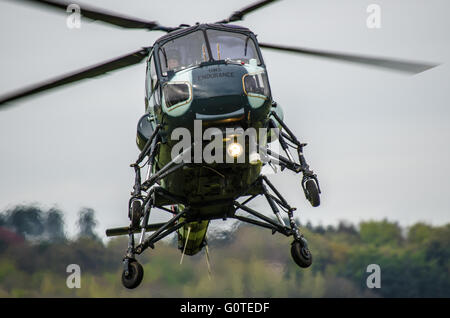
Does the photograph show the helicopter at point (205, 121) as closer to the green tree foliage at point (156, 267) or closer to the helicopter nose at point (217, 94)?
the helicopter nose at point (217, 94)

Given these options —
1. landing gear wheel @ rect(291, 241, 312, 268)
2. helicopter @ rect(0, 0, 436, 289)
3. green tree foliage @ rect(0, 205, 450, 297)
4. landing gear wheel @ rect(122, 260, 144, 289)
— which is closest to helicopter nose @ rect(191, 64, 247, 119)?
helicopter @ rect(0, 0, 436, 289)

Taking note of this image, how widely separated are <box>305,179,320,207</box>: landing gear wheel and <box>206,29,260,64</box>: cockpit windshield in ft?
6.80

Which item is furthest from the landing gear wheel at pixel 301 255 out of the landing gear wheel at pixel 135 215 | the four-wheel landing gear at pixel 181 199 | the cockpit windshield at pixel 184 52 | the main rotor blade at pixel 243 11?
the main rotor blade at pixel 243 11

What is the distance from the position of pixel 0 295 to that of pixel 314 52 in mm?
10506

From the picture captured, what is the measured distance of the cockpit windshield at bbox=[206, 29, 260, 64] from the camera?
10977 mm

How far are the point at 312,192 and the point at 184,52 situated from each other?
2.91 meters

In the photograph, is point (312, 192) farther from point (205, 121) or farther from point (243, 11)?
point (243, 11)

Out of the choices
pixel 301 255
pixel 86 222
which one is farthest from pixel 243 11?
pixel 86 222

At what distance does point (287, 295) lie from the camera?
18.0m

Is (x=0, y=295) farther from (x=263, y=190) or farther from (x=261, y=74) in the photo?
(x=261, y=74)

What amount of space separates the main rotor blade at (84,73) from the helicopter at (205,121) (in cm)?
1

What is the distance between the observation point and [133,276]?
37.4 feet
